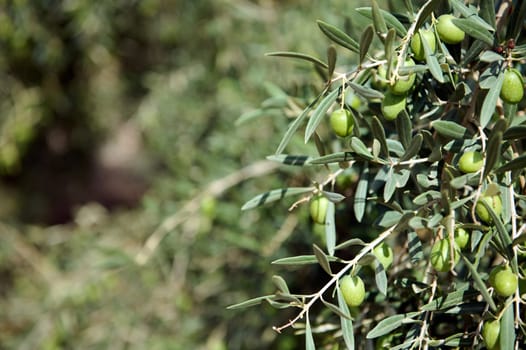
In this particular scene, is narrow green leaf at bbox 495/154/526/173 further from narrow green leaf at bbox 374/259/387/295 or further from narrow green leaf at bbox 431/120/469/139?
narrow green leaf at bbox 374/259/387/295

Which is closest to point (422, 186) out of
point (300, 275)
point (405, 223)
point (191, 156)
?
point (405, 223)

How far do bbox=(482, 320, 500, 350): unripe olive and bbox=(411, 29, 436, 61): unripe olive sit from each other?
0.95ft

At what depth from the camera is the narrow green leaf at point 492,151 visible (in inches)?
21.3

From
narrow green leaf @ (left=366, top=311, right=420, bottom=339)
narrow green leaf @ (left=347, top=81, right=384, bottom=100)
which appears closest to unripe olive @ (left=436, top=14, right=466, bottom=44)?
narrow green leaf @ (left=347, top=81, right=384, bottom=100)

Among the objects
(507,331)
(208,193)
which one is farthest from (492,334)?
(208,193)

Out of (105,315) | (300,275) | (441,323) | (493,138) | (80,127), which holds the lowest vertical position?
(105,315)

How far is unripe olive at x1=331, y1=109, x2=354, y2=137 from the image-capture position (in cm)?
65

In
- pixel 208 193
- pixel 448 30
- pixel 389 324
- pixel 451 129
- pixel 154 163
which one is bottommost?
pixel 154 163

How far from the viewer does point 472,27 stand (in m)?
0.61

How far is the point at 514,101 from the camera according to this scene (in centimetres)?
62

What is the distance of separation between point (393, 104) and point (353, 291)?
21 centimetres

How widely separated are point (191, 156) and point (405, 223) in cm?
111

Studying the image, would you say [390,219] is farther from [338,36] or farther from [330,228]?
[338,36]

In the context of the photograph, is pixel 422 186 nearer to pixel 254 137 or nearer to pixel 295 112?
pixel 295 112
